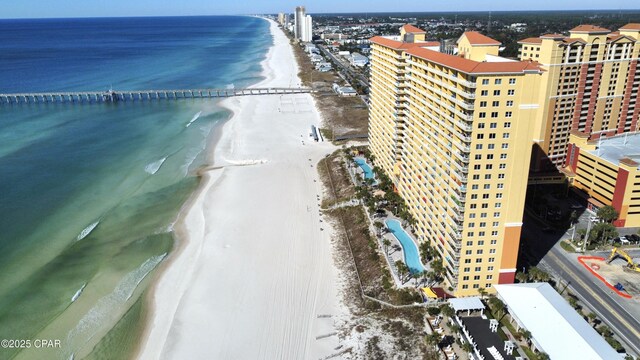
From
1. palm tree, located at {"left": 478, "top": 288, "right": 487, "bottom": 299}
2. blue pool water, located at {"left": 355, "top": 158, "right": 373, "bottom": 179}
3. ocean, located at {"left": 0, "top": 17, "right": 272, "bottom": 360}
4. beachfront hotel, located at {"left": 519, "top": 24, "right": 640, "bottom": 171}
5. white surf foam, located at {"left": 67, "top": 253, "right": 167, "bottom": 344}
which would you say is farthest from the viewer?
blue pool water, located at {"left": 355, "top": 158, "right": 373, "bottom": 179}

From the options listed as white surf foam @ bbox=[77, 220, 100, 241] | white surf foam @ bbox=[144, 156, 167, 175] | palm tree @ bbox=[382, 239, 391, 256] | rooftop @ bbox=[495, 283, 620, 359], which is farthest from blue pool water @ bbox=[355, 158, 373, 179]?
white surf foam @ bbox=[77, 220, 100, 241]

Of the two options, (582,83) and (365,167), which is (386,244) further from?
(582,83)

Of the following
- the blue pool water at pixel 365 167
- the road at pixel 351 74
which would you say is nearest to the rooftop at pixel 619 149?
the blue pool water at pixel 365 167

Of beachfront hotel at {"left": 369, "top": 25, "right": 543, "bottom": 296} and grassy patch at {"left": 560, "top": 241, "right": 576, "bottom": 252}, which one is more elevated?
beachfront hotel at {"left": 369, "top": 25, "right": 543, "bottom": 296}

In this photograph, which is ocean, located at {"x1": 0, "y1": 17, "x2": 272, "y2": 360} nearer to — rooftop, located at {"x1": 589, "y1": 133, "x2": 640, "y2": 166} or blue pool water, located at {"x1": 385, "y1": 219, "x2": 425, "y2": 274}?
blue pool water, located at {"x1": 385, "y1": 219, "x2": 425, "y2": 274}

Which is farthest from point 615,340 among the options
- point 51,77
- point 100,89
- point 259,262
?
point 51,77

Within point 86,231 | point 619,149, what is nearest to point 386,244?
point 619,149

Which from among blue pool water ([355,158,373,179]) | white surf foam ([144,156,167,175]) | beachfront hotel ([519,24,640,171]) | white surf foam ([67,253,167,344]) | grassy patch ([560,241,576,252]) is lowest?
white surf foam ([67,253,167,344])
